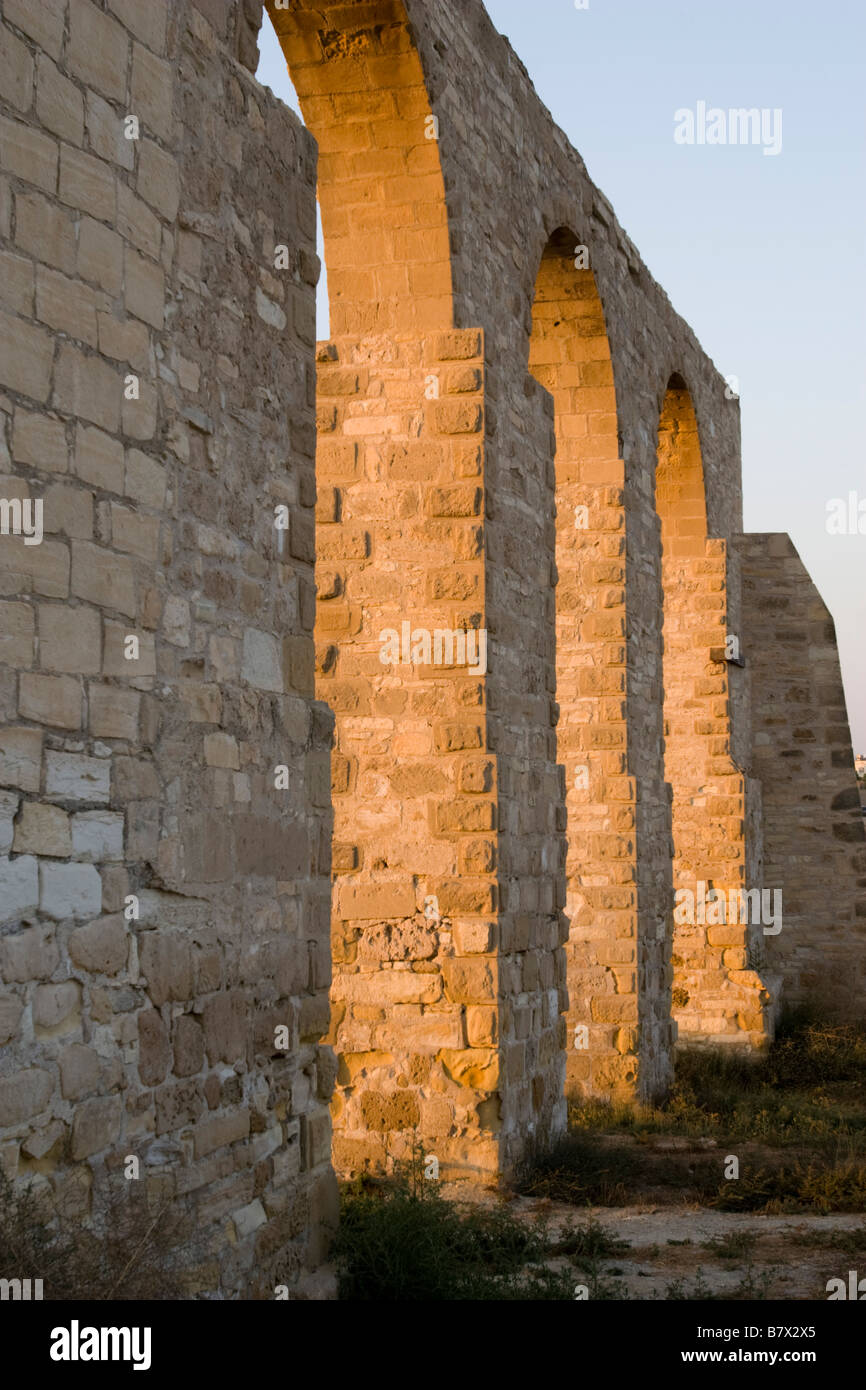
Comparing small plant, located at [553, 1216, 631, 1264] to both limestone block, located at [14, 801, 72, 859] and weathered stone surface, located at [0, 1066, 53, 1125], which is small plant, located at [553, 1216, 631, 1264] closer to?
weathered stone surface, located at [0, 1066, 53, 1125]

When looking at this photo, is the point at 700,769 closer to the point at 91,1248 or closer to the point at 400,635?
the point at 400,635

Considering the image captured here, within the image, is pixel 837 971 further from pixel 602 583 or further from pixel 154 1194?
pixel 154 1194

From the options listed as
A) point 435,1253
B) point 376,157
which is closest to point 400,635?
point 376,157

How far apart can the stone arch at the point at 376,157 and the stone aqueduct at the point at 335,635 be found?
0.06ft

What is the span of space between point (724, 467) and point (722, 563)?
1444 millimetres

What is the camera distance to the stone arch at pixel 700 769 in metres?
12.4

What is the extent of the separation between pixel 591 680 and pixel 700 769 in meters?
3.48

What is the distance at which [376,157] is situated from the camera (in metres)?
6.99

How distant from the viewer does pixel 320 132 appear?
23.3 feet

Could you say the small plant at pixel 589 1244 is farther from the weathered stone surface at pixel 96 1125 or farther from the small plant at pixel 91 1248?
the weathered stone surface at pixel 96 1125

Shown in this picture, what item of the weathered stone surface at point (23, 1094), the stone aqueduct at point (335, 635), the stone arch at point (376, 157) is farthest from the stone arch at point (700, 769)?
the weathered stone surface at point (23, 1094)

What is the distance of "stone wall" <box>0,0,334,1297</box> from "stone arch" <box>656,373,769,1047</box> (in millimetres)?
7665

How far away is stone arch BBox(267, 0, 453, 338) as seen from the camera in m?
6.81

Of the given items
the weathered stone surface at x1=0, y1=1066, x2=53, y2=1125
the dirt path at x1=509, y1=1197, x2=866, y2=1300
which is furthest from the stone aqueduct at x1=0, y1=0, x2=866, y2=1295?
the dirt path at x1=509, y1=1197, x2=866, y2=1300
